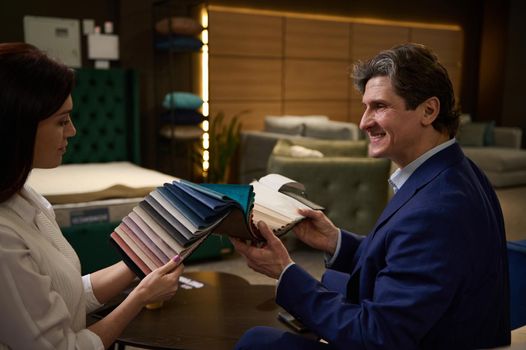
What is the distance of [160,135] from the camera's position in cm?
479

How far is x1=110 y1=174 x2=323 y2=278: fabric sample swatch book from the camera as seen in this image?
1107 mm

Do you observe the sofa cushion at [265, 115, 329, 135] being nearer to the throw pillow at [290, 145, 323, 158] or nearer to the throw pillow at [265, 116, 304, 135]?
the throw pillow at [265, 116, 304, 135]

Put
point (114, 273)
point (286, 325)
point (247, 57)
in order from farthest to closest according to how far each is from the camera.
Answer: point (247, 57), point (286, 325), point (114, 273)

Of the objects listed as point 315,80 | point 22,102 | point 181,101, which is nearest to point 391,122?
point 22,102

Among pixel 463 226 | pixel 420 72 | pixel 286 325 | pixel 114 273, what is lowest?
pixel 286 325

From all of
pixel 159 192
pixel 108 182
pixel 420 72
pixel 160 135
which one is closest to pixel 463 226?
pixel 420 72

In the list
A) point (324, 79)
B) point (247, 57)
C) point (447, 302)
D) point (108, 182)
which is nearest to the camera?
point (447, 302)

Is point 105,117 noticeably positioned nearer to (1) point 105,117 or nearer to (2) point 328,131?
(1) point 105,117

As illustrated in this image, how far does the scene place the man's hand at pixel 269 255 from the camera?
119 cm

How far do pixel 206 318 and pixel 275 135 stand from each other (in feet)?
11.8

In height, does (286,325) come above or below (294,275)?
below

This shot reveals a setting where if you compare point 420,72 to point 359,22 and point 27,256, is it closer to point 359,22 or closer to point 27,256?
point 27,256

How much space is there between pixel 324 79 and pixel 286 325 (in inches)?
204

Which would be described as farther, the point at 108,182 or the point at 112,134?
the point at 112,134
